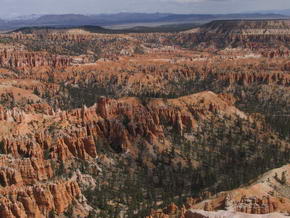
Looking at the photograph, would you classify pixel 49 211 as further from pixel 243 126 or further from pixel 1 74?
pixel 1 74

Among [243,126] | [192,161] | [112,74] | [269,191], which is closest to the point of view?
[269,191]

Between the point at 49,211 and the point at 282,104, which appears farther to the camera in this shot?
the point at 282,104

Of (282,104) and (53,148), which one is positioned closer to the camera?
(53,148)

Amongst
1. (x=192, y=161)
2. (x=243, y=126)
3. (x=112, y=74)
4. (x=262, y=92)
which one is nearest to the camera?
(x=192, y=161)

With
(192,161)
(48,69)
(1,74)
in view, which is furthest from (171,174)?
(48,69)

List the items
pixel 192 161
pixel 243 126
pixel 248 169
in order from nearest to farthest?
pixel 248 169 < pixel 192 161 < pixel 243 126

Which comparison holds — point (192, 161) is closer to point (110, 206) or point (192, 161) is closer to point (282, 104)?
point (110, 206)

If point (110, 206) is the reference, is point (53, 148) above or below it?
above

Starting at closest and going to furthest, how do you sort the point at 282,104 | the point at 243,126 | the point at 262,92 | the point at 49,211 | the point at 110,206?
1. the point at 49,211
2. the point at 110,206
3. the point at 243,126
4. the point at 282,104
5. the point at 262,92

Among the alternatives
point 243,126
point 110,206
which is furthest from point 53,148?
point 243,126

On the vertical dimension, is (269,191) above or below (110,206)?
above
